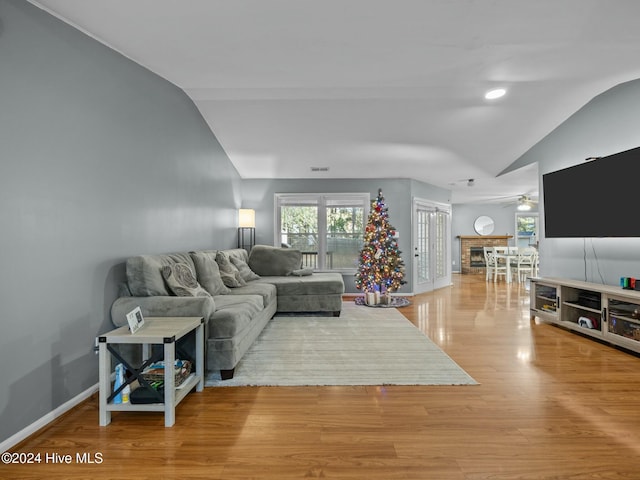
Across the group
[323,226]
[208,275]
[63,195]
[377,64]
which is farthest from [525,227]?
[63,195]

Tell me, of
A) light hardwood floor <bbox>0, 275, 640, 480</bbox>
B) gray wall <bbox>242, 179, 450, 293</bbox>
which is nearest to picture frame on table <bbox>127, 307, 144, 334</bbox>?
light hardwood floor <bbox>0, 275, 640, 480</bbox>

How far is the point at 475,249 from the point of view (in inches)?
424

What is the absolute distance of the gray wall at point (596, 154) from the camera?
144 inches

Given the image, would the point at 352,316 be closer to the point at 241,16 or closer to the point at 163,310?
the point at 163,310

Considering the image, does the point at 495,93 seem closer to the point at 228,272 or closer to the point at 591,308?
the point at 591,308

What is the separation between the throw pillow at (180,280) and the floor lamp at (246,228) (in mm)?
2978

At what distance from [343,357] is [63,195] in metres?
2.61

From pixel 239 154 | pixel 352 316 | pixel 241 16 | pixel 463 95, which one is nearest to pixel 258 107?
pixel 239 154

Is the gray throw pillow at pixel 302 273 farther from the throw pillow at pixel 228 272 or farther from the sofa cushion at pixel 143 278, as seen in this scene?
the sofa cushion at pixel 143 278

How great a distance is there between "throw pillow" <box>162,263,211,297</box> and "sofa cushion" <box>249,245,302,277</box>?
2350 mm

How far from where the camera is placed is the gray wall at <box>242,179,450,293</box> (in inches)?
266

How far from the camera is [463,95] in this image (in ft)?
12.8

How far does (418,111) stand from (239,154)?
2968 millimetres

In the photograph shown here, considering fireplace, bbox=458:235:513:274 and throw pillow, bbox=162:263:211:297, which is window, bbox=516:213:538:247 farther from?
throw pillow, bbox=162:263:211:297
